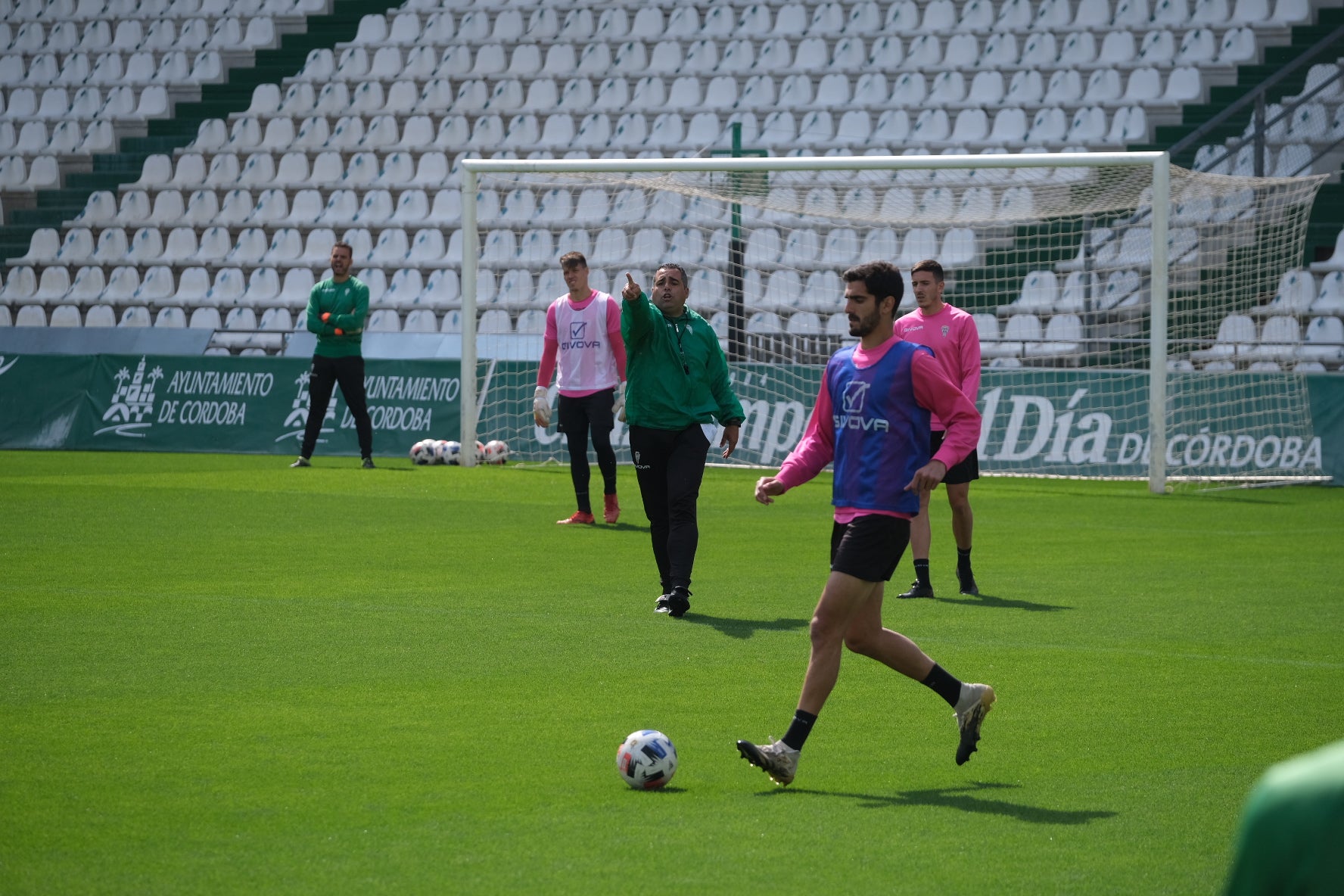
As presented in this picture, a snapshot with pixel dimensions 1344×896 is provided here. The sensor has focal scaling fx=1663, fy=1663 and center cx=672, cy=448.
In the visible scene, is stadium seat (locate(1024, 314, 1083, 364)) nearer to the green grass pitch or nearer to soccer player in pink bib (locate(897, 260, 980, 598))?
the green grass pitch

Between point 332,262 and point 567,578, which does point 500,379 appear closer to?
point 332,262

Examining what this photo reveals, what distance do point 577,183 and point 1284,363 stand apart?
28.8 ft

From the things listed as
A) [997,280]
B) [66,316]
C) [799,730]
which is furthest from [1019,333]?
[799,730]

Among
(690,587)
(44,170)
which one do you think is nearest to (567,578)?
(690,587)

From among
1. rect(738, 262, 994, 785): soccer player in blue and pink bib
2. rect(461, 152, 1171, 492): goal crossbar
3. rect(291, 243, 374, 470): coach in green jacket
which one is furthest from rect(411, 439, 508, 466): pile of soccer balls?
rect(738, 262, 994, 785): soccer player in blue and pink bib

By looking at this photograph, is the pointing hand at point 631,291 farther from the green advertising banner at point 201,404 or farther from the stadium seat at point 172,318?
the stadium seat at point 172,318

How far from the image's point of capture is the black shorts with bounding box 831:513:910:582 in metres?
Answer: 5.75

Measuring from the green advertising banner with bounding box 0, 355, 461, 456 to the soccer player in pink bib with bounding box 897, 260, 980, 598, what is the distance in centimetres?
1156

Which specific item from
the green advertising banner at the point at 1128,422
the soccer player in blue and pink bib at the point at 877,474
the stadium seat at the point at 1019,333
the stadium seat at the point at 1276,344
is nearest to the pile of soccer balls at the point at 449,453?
the green advertising banner at the point at 1128,422

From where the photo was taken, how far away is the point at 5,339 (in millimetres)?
24922

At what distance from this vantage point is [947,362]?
10.1m

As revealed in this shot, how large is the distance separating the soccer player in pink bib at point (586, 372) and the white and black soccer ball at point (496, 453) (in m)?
5.94

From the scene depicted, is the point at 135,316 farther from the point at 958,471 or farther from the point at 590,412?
the point at 958,471

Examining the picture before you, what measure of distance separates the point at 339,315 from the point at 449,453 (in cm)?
231
